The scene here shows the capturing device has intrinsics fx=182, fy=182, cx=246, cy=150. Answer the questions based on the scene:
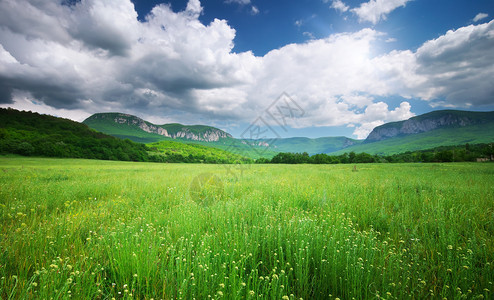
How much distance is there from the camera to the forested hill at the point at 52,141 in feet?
178

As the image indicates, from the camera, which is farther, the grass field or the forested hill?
the forested hill

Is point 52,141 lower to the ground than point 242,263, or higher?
higher

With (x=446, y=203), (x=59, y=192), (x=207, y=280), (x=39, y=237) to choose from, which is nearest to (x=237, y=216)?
(x=207, y=280)

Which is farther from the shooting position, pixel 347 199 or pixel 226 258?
pixel 347 199

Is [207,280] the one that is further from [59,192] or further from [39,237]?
[59,192]

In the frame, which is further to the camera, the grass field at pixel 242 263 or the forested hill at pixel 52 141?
the forested hill at pixel 52 141

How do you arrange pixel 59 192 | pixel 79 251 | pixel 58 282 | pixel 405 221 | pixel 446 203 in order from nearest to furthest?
1. pixel 58 282
2. pixel 79 251
3. pixel 405 221
4. pixel 446 203
5. pixel 59 192

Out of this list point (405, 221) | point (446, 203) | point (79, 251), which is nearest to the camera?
point (79, 251)

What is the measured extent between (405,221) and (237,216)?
3.43 m

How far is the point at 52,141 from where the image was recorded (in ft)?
215

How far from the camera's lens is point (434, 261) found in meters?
2.42

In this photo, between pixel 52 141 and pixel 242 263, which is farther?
pixel 52 141

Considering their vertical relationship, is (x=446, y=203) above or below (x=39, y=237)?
above

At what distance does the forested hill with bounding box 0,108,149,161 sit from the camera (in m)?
54.4
